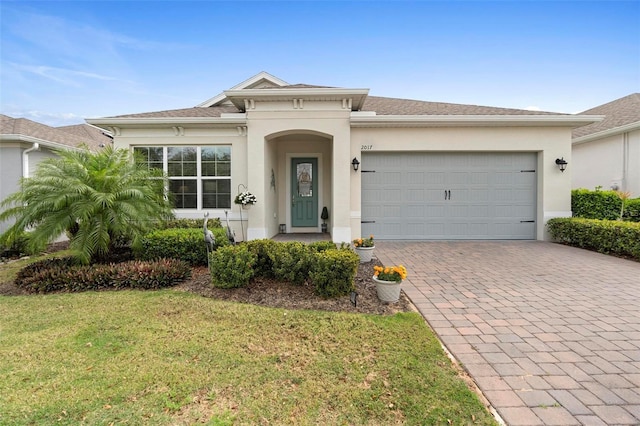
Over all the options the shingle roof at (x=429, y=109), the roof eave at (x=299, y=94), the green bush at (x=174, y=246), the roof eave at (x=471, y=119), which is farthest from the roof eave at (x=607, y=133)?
the green bush at (x=174, y=246)

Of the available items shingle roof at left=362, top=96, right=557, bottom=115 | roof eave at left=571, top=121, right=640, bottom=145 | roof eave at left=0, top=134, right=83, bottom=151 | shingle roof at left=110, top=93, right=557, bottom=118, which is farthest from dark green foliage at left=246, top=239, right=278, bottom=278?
roof eave at left=571, top=121, right=640, bottom=145

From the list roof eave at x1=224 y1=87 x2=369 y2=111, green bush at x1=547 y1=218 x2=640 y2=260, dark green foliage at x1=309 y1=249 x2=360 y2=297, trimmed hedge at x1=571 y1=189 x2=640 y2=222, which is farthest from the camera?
trimmed hedge at x1=571 y1=189 x2=640 y2=222

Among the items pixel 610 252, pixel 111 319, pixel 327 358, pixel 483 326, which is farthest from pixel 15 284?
pixel 610 252

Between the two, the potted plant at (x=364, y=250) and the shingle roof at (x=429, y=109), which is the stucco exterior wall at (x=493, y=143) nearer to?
the shingle roof at (x=429, y=109)

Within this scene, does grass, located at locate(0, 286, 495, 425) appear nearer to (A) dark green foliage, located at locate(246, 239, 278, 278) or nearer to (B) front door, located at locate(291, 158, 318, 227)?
(A) dark green foliage, located at locate(246, 239, 278, 278)

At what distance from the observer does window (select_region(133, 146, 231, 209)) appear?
8898mm

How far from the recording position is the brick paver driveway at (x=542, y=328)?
2.17 meters

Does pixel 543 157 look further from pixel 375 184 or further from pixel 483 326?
pixel 483 326

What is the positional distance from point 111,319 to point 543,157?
11015 mm

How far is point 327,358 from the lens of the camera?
279 centimetres

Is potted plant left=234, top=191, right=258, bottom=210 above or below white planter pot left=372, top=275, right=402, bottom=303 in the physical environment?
above

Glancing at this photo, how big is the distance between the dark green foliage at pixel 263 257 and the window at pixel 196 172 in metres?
4.22

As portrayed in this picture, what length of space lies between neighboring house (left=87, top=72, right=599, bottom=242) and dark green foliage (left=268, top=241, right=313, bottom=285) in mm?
3490

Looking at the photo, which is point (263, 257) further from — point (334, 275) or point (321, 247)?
point (334, 275)
